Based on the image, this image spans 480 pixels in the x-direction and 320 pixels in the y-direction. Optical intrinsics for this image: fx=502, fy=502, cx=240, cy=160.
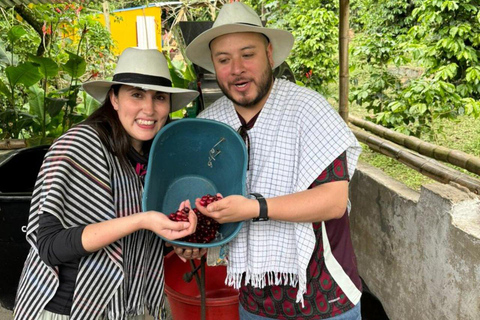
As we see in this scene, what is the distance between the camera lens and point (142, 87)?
171 cm

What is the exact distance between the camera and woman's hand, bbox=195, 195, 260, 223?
4.87ft

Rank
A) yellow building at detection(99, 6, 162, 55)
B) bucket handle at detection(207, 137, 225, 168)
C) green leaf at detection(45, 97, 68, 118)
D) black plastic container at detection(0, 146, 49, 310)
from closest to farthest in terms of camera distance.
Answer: bucket handle at detection(207, 137, 225, 168)
black plastic container at detection(0, 146, 49, 310)
green leaf at detection(45, 97, 68, 118)
yellow building at detection(99, 6, 162, 55)

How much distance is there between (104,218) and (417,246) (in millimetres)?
1650

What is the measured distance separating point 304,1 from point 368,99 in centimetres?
247

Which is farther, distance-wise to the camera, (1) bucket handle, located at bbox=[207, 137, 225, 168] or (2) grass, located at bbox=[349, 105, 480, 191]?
(2) grass, located at bbox=[349, 105, 480, 191]

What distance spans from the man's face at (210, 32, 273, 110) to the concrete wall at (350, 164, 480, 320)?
1.08 m

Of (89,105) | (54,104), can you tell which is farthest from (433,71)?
(54,104)

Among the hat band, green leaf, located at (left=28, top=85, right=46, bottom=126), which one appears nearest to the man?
the hat band

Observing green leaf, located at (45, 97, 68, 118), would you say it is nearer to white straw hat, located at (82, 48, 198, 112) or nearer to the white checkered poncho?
white straw hat, located at (82, 48, 198, 112)

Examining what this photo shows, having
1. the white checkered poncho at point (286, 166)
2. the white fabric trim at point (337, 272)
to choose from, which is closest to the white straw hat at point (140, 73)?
the white checkered poncho at point (286, 166)

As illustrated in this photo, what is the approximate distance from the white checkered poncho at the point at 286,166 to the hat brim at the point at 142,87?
336 mm

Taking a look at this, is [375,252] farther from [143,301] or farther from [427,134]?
[427,134]

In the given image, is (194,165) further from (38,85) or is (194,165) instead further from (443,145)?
(443,145)

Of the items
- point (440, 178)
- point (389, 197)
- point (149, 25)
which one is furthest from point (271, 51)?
point (149, 25)
